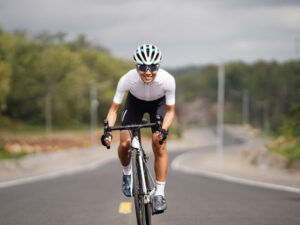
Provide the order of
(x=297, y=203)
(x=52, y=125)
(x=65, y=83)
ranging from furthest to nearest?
(x=52, y=125) < (x=65, y=83) < (x=297, y=203)

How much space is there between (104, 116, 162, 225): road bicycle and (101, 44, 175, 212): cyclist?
146 millimetres

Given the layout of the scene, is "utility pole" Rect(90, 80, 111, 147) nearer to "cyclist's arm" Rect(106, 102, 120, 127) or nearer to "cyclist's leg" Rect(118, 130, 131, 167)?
"cyclist's leg" Rect(118, 130, 131, 167)

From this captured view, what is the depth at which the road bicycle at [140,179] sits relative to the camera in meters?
5.54

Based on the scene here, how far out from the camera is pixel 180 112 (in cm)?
16400

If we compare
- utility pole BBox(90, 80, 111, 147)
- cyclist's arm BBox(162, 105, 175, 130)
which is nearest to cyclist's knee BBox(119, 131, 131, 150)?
cyclist's arm BBox(162, 105, 175, 130)

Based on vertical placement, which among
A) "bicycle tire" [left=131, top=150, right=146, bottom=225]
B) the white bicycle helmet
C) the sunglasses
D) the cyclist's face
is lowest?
"bicycle tire" [left=131, top=150, right=146, bottom=225]

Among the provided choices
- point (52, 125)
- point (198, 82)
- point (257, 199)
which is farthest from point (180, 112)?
point (257, 199)

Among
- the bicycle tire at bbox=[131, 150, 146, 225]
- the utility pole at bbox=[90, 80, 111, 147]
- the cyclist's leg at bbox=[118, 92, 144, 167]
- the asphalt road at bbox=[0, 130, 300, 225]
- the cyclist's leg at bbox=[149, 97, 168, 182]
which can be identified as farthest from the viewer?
the utility pole at bbox=[90, 80, 111, 147]

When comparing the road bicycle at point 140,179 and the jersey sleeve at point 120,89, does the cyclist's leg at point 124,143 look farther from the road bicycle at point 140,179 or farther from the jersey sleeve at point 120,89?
the jersey sleeve at point 120,89

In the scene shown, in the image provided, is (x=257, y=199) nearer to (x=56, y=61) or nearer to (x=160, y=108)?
(x=160, y=108)

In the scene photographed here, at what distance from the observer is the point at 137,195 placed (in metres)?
5.59

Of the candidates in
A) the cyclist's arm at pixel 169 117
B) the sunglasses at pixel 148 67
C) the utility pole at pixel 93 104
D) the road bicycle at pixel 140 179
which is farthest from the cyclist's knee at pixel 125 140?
the utility pole at pixel 93 104

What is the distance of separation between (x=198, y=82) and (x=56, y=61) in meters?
117

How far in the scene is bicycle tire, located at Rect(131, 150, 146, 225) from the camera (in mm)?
5496
